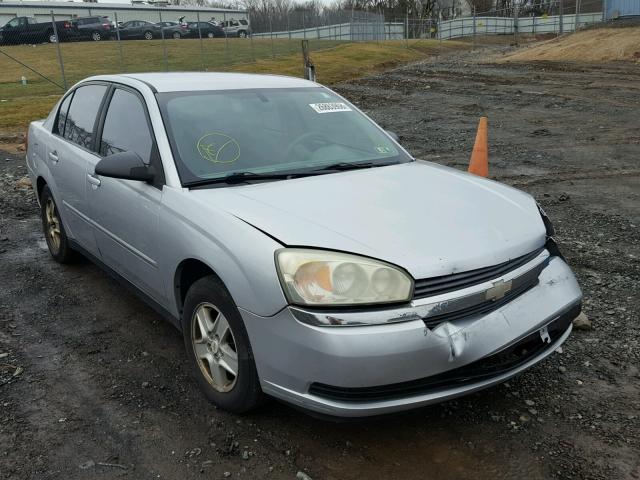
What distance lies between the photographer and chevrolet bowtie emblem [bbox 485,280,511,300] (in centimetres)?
260

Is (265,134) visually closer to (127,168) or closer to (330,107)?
(330,107)

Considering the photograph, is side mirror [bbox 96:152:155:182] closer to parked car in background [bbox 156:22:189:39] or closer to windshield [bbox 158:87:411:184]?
windshield [bbox 158:87:411:184]

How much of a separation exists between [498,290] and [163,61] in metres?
26.4

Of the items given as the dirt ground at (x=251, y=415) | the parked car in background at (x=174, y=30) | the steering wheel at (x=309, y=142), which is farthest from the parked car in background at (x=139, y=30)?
the steering wheel at (x=309, y=142)

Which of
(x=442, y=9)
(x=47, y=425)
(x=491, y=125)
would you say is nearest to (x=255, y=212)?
(x=47, y=425)

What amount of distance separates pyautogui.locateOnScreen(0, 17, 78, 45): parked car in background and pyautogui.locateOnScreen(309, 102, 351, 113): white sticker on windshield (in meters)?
32.9

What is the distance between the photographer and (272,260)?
8.25 ft

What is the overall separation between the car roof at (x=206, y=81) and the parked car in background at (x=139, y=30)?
1604 inches

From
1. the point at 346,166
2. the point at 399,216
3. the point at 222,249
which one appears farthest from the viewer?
the point at 346,166

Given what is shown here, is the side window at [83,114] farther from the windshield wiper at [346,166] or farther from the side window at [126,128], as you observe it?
the windshield wiper at [346,166]

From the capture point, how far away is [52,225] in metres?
5.23

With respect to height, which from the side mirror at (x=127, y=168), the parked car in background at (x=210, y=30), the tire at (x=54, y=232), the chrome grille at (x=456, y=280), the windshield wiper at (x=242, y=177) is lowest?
the tire at (x=54, y=232)

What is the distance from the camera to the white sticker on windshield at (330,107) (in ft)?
13.6

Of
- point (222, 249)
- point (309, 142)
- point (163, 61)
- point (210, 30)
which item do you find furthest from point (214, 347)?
point (210, 30)
